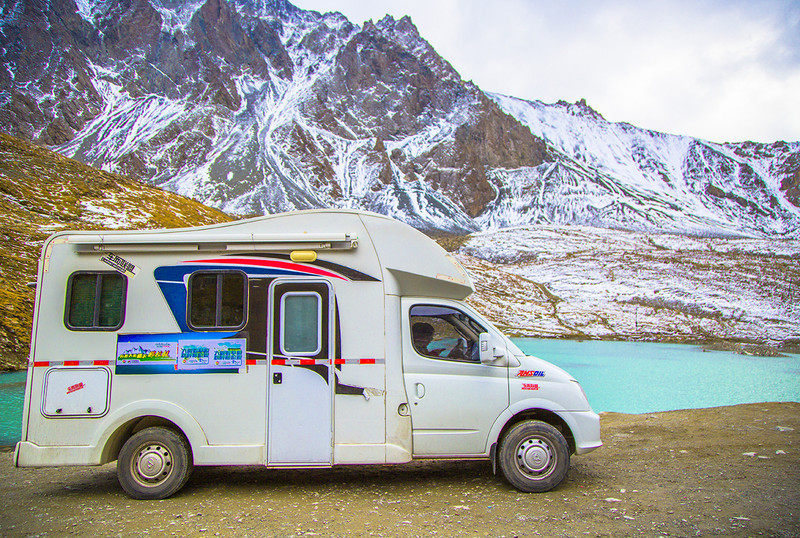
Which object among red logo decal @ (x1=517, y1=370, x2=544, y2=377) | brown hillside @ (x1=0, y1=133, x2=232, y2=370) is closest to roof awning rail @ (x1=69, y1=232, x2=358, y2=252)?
red logo decal @ (x1=517, y1=370, x2=544, y2=377)

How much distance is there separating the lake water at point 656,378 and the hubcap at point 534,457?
1150 cm

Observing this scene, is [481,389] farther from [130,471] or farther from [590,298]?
[590,298]

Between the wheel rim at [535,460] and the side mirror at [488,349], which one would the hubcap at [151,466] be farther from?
the wheel rim at [535,460]

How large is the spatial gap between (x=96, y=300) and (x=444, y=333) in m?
4.56

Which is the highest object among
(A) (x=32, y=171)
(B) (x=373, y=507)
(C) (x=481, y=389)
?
(A) (x=32, y=171)

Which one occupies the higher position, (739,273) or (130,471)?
(739,273)

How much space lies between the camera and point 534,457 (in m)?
7.79

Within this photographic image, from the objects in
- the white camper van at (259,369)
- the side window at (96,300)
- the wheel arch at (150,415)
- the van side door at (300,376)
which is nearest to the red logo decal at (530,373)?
the white camper van at (259,369)

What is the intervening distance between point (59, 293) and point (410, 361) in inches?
Answer: 181

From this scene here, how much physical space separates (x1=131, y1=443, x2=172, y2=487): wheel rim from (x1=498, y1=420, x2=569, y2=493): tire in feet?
14.3

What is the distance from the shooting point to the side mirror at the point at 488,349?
7.69 metres

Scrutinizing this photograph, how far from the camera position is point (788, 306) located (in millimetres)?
72500

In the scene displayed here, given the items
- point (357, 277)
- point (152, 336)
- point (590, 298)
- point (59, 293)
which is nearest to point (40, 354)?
point (59, 293)

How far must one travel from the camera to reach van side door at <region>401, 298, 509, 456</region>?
7.73m
